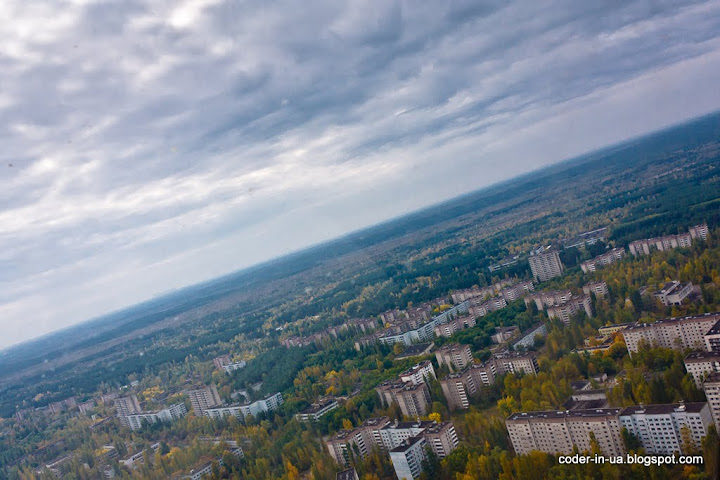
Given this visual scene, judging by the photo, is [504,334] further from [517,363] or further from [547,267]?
[547,267]

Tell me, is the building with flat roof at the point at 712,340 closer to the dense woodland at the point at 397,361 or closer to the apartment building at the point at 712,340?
the apartment building at the point at 712,340

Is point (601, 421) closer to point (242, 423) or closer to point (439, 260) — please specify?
point (242, 423)

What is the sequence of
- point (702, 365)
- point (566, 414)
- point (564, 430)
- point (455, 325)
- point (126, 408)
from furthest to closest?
1. point (126, 408)
2. point (455, 325)
3. point (702, 365)
4. point (566, 414)
5. point (564, 430)

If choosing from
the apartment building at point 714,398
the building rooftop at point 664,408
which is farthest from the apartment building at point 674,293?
the building rooftop at point 664,408

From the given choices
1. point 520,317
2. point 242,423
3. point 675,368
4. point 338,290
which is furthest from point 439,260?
point 675,368

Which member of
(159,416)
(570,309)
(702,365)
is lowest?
(159,416)

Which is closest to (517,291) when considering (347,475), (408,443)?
(408,443)
